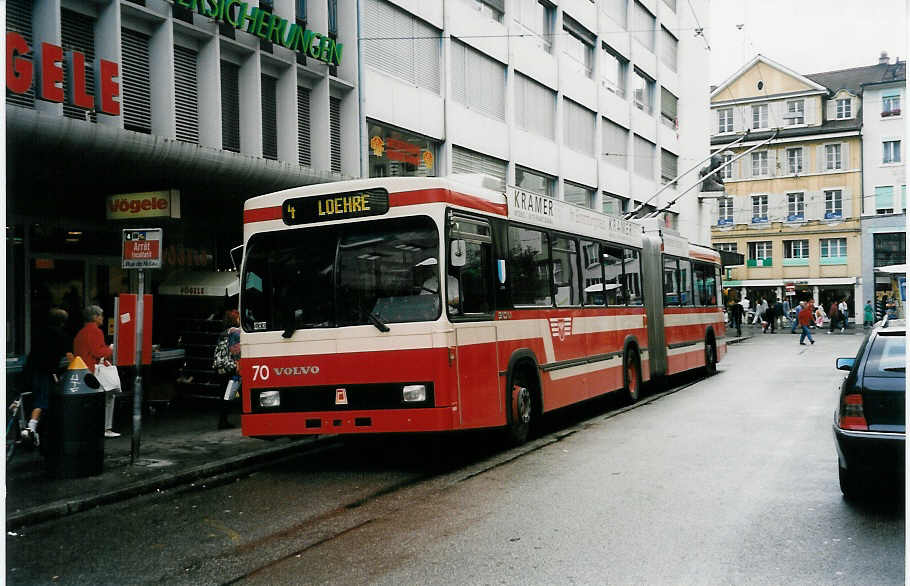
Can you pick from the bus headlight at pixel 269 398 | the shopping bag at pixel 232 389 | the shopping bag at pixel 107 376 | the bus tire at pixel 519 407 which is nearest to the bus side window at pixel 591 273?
the bus tire at pixel 519 407

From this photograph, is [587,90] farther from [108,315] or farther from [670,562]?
[670,562]

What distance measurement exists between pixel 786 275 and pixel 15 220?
59.9m

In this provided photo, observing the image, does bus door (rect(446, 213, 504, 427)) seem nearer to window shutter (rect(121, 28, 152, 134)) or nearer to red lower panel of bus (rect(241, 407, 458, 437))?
red lower panel of bus (rect(241, 407, 458, 437))

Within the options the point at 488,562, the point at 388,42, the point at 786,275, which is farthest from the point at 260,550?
the point at 786,275

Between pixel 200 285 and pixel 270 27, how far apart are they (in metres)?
4.74

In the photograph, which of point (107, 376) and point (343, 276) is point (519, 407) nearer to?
point (343, 276)

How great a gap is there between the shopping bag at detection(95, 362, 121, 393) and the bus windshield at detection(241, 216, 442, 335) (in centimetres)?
→ 326

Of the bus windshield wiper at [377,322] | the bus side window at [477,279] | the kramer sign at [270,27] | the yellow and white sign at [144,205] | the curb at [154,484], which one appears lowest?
the curb at [154,484]

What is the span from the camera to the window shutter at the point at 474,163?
2517cm

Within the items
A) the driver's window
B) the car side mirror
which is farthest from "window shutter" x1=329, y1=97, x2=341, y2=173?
the car side mirror

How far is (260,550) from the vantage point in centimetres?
652

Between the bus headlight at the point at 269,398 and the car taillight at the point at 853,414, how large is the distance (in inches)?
217

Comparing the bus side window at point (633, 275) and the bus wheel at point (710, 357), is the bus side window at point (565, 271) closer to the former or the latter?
the bus side window at point (633, 275)

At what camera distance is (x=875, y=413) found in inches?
266
